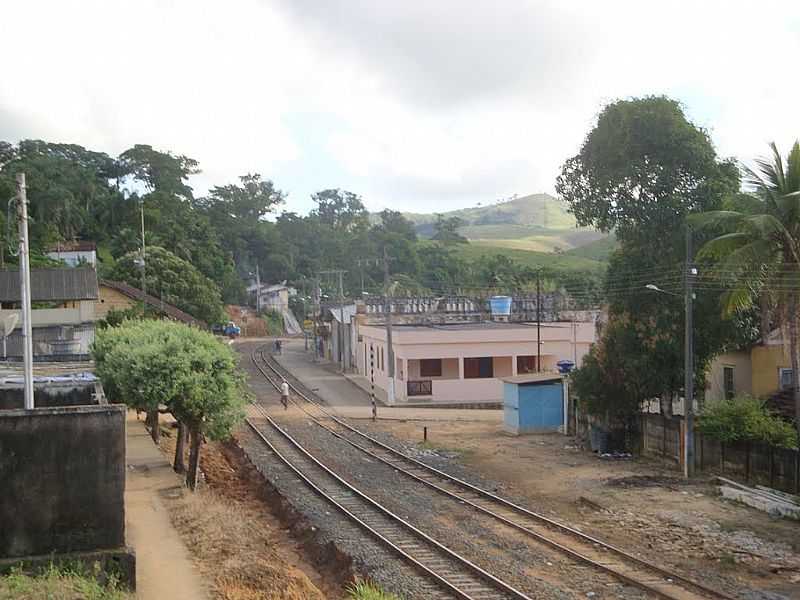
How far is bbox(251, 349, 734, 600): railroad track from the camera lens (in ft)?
45.2

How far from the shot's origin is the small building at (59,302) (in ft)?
129

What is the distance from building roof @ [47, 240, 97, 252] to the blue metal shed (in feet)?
159

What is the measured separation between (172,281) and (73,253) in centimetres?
1176

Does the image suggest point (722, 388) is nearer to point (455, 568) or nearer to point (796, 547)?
point (796, 547)

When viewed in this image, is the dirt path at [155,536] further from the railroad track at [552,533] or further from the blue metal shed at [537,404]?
the blue metal shed at [537,404]

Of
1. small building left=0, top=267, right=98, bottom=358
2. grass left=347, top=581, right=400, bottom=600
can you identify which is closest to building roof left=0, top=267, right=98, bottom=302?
small building left=0, top=267, right=98, bottom=358

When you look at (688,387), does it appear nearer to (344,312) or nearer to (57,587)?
(57,587)

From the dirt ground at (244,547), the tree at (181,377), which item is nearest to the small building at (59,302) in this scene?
the tree at (181,377)

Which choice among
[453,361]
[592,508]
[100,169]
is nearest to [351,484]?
[592,508]

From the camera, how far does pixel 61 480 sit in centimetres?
1175

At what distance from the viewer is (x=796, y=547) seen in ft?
53.5

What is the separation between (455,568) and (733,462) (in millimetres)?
11376

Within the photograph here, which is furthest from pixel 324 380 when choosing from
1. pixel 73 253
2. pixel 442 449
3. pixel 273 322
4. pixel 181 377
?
pixel 273 322

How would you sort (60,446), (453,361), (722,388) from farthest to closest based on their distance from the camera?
(453,361) < (722,388) < (60,446)
